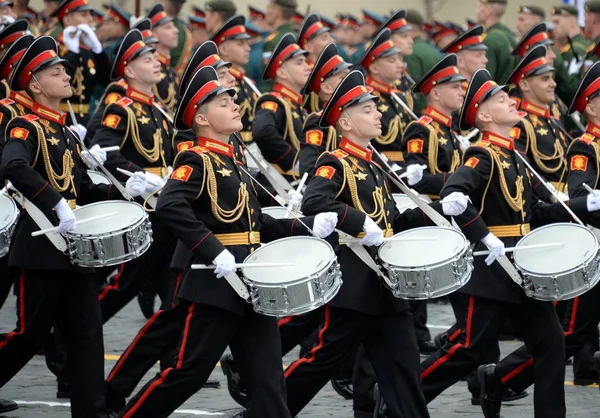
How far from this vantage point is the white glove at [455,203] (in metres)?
7.57

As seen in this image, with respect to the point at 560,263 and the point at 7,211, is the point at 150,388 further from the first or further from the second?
the point at 560,263

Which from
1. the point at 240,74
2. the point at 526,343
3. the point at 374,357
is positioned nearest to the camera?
the point at 374,357

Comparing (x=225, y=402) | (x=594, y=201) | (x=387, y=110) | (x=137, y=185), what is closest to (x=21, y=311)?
(x=137, y=185)

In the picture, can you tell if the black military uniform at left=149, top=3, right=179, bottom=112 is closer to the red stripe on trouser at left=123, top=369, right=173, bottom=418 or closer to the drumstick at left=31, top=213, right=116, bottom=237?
the drumstick at left=31, top=213, right=116, bottom=237

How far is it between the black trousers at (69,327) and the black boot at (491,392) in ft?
6.90

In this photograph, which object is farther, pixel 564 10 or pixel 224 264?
pixel 564 10

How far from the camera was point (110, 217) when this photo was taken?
24.7 feet

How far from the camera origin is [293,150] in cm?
Result: 1070

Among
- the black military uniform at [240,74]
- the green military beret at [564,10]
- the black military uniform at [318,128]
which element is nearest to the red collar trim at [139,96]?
the black military uniform at [318,128]

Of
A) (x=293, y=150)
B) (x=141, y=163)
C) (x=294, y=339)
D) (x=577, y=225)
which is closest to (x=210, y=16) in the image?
(x=293, y=150)

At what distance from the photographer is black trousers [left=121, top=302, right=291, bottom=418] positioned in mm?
6961

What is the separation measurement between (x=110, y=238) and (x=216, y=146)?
0.70 meters

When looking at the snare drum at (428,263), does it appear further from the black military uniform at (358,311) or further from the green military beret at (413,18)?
the green military beret at (413,18)

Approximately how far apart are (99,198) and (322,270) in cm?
181
